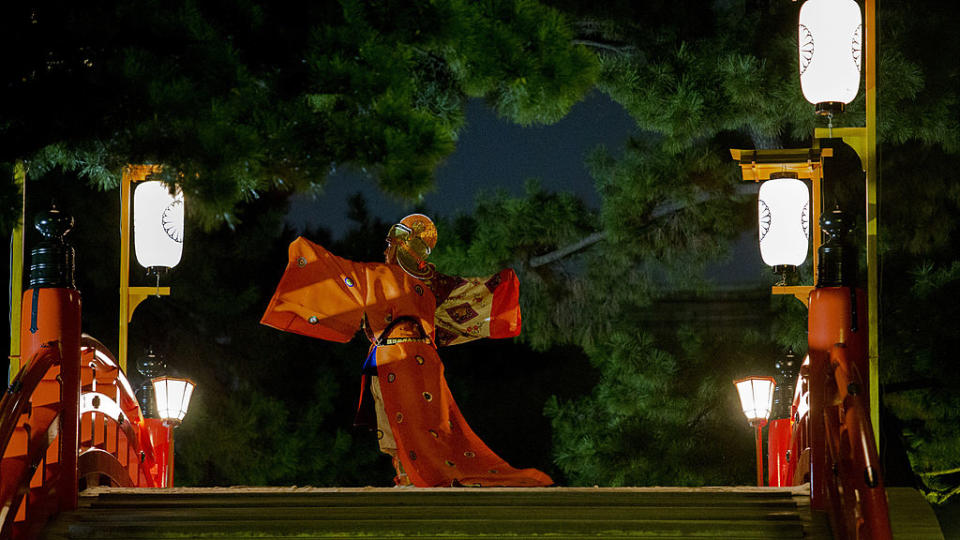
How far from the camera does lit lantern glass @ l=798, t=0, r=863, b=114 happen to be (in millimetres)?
7281

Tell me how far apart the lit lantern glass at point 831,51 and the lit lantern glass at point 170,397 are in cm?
449

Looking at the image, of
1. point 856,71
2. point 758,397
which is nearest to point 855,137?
point 856,71

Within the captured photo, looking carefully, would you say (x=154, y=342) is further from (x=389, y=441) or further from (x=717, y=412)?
(x=389, y=441)

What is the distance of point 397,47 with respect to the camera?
6.03 metres

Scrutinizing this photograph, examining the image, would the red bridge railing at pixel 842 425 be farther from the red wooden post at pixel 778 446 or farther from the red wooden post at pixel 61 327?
the red wooden post at pixel 778 446

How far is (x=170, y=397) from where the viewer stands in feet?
29.7

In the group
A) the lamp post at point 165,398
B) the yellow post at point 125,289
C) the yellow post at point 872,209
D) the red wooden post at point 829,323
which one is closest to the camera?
the red wooden post at point 829,323

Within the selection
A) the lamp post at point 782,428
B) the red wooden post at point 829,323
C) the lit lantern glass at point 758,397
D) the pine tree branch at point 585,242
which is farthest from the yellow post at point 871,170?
the pine tree branch at point 585,242

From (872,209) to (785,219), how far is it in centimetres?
214

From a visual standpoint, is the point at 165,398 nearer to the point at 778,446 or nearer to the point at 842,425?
the point at 778,446

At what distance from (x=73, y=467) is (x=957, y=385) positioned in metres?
8.41

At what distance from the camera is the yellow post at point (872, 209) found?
6227 mm

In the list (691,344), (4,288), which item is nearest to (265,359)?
(691,344)

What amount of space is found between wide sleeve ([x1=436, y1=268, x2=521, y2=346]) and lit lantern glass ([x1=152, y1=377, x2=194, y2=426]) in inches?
107
